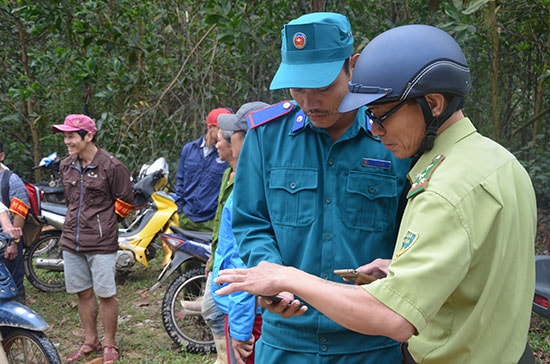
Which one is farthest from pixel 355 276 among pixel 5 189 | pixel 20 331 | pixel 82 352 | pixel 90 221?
pixel 5 189

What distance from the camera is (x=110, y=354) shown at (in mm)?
5777

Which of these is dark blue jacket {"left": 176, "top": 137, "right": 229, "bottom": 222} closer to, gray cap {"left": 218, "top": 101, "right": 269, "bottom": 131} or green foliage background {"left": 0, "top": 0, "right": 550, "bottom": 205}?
green foliage background {"left": 0, "top": 0, "right": 550, "bottom": 205}

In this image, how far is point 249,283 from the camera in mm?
1842

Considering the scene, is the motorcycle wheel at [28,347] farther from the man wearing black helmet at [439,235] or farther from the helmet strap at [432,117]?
the helmet strap at [432,117]

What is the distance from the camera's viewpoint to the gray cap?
12.7 ft

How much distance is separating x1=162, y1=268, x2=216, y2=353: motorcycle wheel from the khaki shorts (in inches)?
20.5

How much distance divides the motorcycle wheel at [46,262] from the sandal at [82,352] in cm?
195

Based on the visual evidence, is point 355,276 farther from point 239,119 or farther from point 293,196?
point 239,119

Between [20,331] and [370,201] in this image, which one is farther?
[20,331]

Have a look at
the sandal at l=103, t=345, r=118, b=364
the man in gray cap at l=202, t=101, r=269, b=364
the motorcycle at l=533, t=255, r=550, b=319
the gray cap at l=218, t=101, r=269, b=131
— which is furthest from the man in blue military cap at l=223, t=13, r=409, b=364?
the sandal at l=103, t=345, r=118, b=364

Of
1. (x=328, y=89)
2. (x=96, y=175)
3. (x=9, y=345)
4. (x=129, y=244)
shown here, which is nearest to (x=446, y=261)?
(x=328, y=89)

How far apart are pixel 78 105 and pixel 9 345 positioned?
24.1ft

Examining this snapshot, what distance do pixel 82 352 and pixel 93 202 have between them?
1316 mm

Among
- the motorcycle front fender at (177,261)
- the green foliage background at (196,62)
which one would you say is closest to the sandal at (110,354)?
the motorcycle front fender at (177,261)
